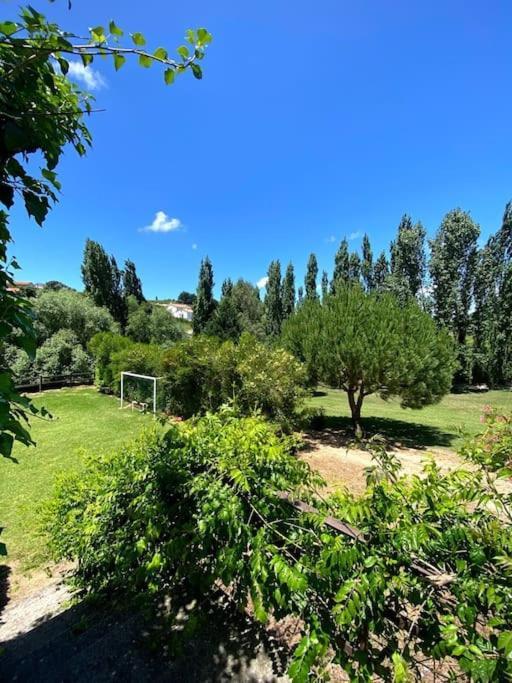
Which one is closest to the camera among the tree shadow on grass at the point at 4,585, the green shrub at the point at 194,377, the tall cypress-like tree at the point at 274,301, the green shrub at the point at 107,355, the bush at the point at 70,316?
the tree shadow on grass at the point at 4,585

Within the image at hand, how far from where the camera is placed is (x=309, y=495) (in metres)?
2.00

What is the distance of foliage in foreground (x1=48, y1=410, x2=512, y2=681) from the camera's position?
1.27 meters

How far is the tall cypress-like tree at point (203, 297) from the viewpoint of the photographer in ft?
91.8

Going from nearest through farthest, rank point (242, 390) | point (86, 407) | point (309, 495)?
point (309, 495) < point (242, 390) < point (86, 407)

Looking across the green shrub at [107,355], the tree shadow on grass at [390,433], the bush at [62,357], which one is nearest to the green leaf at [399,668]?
the tree shadow on grass at [390,433]

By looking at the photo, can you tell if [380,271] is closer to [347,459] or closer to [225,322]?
[225,322]

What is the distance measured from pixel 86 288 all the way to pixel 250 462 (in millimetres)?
31634

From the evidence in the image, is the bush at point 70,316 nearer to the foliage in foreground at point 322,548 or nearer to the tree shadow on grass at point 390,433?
the tree shadow on grass at point 390,433

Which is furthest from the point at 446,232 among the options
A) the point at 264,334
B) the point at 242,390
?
the point at 242,390

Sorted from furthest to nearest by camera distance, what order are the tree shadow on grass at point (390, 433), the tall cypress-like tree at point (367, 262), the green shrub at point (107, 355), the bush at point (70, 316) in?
the tall cypress-like tree at point (367, 262), the bush at point (70, 316), the green shrub at point (107, 355), the tree shadow on grass at point (390, 433)

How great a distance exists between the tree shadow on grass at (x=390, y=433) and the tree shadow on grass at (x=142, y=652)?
878 cm

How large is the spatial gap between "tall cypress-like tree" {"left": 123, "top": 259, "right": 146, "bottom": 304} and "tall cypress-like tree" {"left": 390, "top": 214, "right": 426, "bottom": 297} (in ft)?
85.5

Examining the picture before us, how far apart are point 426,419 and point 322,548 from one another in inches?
678

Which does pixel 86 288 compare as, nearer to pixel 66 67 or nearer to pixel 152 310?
pixel 152 310
